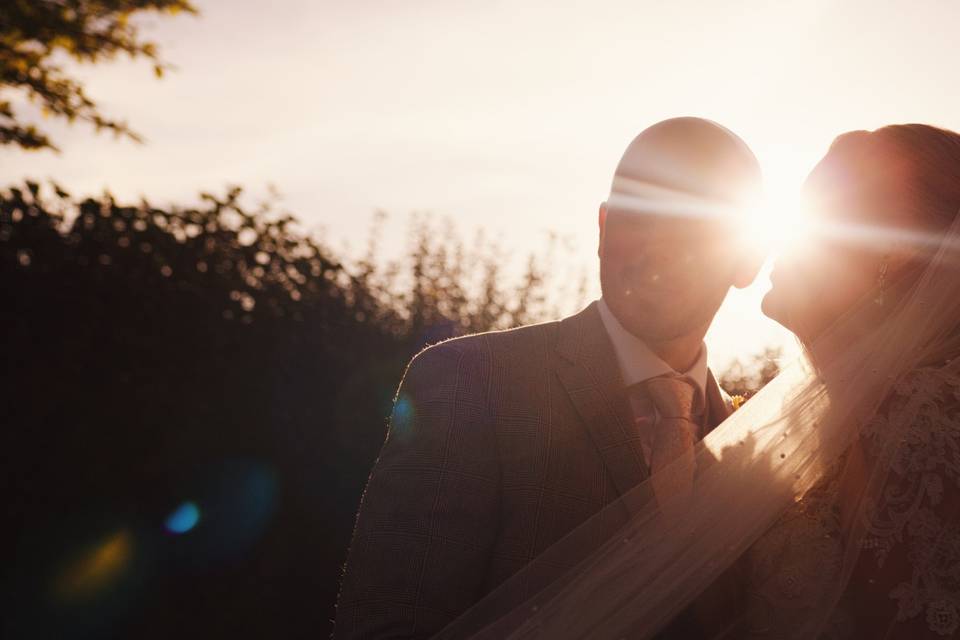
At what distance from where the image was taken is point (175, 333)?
5430mm

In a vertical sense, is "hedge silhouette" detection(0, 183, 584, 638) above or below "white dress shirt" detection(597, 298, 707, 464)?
below

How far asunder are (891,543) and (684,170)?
1436mm

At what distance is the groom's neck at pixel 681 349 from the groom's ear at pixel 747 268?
23 centimetres

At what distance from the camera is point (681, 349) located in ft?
9.84

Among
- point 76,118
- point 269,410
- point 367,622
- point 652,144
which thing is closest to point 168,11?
point 76,118

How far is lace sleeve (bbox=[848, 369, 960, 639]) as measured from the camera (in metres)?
2.05

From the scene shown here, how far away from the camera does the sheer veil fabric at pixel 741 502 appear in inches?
86.6

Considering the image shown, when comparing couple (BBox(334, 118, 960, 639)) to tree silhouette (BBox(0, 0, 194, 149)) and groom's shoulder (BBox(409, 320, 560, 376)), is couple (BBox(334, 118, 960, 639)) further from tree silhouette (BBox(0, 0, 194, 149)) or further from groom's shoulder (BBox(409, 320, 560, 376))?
tree silhouette (BBox(0, 0, 194, 149))

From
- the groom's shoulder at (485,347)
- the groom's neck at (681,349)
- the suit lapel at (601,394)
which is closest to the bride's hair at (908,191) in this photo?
the groom's neck at (681,349)

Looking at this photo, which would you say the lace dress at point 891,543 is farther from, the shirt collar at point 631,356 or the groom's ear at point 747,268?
the groom's ear at point 747,268

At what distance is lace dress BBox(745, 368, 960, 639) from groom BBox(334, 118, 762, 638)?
0.49m

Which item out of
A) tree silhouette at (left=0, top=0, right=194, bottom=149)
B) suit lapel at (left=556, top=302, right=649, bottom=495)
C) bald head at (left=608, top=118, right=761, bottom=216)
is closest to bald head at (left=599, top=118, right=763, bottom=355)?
bald head at (left=608, top=118, right=761, bottom=216)

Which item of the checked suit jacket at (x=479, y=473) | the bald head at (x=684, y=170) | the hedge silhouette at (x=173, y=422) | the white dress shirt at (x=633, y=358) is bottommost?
the hedge silhouette at (x=173, y=422)

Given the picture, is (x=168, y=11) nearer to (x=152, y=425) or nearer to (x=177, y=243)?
(x=177, y=243)
